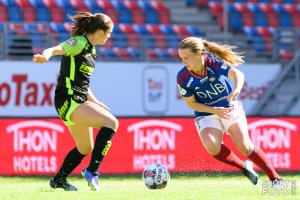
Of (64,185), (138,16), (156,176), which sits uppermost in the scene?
(138,16)

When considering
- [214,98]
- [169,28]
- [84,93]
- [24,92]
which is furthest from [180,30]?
[84,93]

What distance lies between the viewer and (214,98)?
9.03 meters

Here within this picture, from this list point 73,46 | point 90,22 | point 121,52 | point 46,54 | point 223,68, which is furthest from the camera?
point 121,52

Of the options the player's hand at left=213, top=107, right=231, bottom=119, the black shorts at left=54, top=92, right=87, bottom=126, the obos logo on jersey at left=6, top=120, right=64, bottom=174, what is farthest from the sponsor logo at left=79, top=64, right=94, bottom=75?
the obos logo on jersey at left=6, top=120, right=64, bottom=174

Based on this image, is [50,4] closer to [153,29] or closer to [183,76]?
[153,29]

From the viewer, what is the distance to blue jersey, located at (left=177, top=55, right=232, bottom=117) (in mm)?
8945

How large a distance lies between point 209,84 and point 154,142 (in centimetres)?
486

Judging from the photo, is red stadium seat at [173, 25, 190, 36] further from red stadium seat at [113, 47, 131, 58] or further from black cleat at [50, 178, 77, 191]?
black cleat at [50, 178, 77, 191]

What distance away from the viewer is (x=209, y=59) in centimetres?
903

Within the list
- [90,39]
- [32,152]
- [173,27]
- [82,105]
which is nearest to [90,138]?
[82,105]

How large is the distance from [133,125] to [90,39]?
16.9 ft

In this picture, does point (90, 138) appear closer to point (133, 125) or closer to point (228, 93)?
point (228, 93)

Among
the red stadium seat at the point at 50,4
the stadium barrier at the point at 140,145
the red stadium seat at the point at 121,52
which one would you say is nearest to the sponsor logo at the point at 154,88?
the red stadium seat at the point at 121,52

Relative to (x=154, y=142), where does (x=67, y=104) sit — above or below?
above
